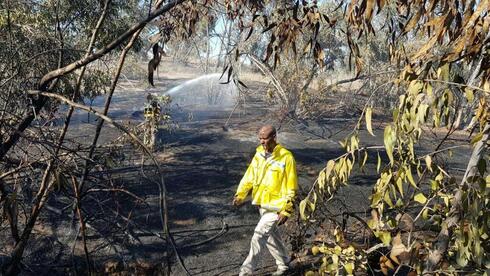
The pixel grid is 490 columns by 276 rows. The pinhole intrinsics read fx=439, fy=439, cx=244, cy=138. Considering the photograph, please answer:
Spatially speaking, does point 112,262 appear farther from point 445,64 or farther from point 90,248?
point 445,64

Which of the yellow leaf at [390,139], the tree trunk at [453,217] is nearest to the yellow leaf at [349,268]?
the tree trunk at [453,217]

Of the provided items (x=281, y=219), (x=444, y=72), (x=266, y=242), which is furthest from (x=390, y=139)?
(x=266, y=242)

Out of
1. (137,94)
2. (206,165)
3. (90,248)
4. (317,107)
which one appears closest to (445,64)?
(90,248)

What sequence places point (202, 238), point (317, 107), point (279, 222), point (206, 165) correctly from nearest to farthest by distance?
1. point (279, 222)
2. point (202, 238)
3. point (206, 165)
4. point (317, 107)

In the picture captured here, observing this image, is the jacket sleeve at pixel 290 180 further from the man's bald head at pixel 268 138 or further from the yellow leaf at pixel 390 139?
A: the yellow leaf at pixel 390 139

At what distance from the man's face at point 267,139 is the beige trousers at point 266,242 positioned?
2.29ft

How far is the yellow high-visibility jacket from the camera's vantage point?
185 inches

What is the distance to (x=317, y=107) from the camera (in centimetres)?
1823

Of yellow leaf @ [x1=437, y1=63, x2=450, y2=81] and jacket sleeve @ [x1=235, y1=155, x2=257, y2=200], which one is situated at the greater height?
yellow leaf @ [x1=437, y1=63, x2=450, y2=81]

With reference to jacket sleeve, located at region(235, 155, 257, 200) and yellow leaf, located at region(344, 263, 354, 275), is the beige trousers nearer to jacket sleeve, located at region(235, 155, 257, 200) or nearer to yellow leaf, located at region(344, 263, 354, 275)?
jacket sleeve, located at region(235, 155, 257, 200)

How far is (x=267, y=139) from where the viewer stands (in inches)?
189

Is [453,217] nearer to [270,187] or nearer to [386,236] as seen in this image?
[386,236]

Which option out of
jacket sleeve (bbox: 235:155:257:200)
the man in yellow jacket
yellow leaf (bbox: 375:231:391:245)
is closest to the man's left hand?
the man in yellow jacket

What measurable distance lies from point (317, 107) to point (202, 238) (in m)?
12.7
